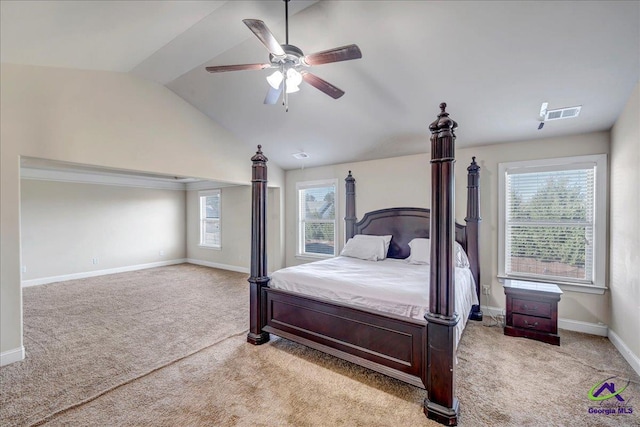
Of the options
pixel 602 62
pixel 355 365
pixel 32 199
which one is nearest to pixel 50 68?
pixel 32 199

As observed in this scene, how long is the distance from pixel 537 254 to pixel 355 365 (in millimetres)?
2806

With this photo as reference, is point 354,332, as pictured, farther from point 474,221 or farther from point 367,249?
point 474,221

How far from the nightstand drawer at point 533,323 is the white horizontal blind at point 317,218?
3013mm

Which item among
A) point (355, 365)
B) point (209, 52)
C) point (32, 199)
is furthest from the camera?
point (32, 199)

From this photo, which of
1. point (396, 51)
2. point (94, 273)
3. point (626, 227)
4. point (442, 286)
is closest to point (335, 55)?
point (396, 51)

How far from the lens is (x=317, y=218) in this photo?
561 centimetres

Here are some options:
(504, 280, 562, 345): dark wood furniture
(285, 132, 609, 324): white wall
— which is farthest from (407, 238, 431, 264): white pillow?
(504, 280, 562, 345): dark wood furniture

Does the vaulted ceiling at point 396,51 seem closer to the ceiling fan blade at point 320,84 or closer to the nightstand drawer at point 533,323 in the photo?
the ceiling fan blade at point 320,84

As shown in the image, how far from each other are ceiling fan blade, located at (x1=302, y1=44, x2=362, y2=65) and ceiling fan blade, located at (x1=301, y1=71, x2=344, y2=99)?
6.8 inches

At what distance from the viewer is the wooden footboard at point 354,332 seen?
2.07 meters

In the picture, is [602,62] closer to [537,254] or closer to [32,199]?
[537,254]

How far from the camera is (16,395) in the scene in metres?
2.10

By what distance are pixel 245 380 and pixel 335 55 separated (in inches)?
106

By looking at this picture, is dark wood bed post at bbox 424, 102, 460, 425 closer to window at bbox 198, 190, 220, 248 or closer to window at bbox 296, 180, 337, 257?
window at bbox 296, 180, 337, 257
